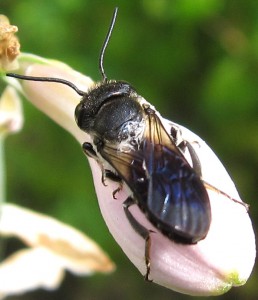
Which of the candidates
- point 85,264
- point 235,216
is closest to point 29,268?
point 85,264

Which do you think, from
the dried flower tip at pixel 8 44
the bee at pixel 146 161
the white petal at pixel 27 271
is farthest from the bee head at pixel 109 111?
the white petal at pixel 27 271

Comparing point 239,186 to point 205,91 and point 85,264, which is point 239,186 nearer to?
point 205,91

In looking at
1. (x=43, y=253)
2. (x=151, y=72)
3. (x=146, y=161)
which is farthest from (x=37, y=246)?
(x=151, y=72)

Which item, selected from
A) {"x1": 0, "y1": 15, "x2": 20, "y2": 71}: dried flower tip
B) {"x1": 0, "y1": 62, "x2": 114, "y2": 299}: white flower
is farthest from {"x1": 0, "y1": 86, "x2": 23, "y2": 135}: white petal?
{"x1": 0, "y1": 15, "x2": 20, "y2": 71}: dried flower tip

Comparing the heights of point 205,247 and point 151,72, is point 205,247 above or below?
above

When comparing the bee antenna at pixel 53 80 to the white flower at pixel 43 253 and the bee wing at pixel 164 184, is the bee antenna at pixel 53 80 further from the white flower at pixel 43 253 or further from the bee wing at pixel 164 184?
the white flower at pixel 43 253

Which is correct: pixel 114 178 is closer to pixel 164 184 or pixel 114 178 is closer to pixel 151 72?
pixel 164 184

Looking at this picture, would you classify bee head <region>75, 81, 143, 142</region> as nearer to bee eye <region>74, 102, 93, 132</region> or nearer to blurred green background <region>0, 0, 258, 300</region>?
bee eye <region>74, 102, 93, 132</region>
